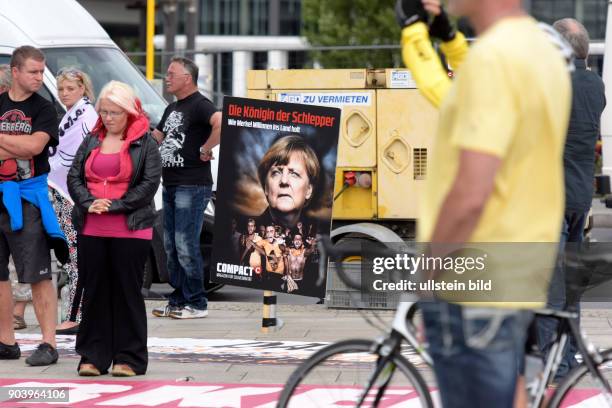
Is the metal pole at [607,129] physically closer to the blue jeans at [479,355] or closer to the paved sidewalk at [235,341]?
the paved sidewalk at [235,341]

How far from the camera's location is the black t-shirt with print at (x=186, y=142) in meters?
9.86

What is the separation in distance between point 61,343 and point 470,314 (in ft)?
18.1

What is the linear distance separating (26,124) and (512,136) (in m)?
4.97

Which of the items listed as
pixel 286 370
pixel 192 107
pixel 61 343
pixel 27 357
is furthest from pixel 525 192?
pixel 192 107

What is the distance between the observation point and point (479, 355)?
3.57 m

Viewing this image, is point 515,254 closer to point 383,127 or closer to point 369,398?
point 369,398

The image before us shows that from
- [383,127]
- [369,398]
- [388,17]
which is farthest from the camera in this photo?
[388,17]

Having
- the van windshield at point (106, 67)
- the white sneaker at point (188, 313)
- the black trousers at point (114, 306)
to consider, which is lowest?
the white sneaker at point (188, 313)

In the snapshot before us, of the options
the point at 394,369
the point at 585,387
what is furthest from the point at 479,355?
the point at 585,387

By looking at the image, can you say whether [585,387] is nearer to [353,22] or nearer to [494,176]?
[494,176]

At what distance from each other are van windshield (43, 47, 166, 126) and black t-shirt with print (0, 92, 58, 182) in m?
3.17

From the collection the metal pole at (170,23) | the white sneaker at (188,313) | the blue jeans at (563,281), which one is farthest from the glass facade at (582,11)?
the blue jeans at (563,281)

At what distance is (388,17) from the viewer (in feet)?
133

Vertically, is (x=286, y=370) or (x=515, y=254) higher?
(x=515, y=254)
